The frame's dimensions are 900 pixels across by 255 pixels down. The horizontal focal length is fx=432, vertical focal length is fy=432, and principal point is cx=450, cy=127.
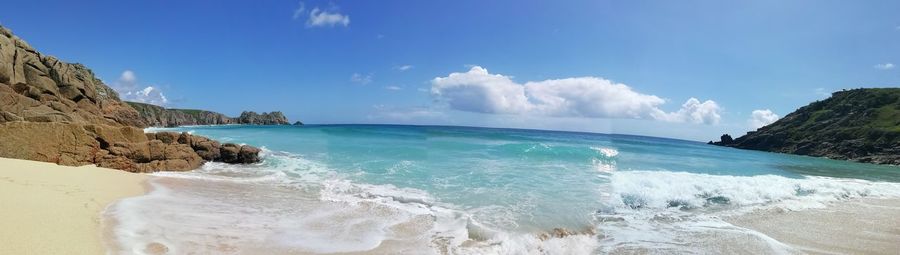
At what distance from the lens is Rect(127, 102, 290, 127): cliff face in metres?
92.3

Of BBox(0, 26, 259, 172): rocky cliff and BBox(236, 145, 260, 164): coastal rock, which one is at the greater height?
BBox(0, 26, 259, 172): rocky cliff

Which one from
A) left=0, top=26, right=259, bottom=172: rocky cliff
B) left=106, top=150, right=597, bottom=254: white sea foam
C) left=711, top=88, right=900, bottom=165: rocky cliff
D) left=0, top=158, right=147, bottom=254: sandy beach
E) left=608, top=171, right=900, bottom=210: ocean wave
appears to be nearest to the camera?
left=0, top=158, right=147, bottom=254: sandy beach

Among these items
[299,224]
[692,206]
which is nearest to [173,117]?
[299,224]

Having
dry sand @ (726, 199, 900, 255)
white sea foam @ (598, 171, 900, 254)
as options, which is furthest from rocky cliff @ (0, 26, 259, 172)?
dry sand @ (726, 199, 900, 255)

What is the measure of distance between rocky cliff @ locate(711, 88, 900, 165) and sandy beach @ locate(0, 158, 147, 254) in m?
72.3

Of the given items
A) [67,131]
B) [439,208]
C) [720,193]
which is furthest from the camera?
[720,193]

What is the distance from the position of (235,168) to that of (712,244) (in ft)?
55.2

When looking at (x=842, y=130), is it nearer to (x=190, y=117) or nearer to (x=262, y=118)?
(x=190, y=117)

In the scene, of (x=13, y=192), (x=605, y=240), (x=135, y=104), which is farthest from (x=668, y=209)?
(x=135, y=104)

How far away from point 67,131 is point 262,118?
138m

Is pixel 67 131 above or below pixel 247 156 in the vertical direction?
above

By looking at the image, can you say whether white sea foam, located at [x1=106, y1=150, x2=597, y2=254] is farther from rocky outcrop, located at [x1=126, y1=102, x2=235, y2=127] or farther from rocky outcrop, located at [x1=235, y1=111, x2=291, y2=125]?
rocky outcrop, located at [x1=235, y1=111, x2=291, y2=125]

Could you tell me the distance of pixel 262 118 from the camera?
143 metres

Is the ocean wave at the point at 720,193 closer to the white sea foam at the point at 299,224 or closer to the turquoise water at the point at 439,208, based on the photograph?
the turquoise water at the point at 439,208
